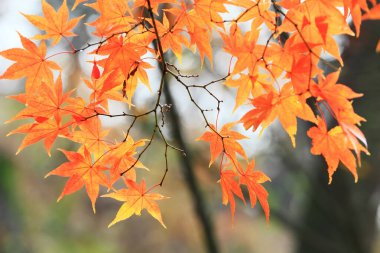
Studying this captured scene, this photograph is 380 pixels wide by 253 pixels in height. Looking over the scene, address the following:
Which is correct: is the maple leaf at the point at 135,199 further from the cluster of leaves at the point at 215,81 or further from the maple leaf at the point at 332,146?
the maple leaf at the point at 332,146

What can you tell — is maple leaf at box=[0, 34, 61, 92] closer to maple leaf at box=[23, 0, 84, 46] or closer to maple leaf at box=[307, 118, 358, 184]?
maple leaf at box=[23, 0, 84, 46]

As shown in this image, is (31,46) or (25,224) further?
(25,224)

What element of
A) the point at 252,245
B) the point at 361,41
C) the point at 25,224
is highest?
the point at 361,41

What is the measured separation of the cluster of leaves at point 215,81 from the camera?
762mm

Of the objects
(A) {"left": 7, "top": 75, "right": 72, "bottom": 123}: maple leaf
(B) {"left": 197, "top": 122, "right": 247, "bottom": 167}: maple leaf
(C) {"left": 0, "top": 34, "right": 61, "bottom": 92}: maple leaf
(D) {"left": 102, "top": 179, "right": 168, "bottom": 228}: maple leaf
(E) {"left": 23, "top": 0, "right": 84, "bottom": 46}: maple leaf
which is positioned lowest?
(D) {"left": 102, "top": 179, "right": 168, "bottom": 228}: maple leaf

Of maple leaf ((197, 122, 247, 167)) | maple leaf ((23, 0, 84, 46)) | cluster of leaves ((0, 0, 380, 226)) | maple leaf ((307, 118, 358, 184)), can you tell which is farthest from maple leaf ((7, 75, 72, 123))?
maple leaf ((307, 118, 358, 184))

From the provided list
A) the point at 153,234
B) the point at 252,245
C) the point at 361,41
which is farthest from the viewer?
the point at 252,245

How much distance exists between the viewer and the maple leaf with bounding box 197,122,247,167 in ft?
3.09

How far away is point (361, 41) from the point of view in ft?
8.34

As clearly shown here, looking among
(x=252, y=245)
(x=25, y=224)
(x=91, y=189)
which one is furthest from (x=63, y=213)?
(x=91, y=189)

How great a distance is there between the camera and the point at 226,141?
95cm

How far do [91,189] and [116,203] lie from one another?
7.52m

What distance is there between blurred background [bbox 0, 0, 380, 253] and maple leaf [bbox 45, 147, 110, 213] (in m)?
0.28

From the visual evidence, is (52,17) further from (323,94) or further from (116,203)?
(116,203)
